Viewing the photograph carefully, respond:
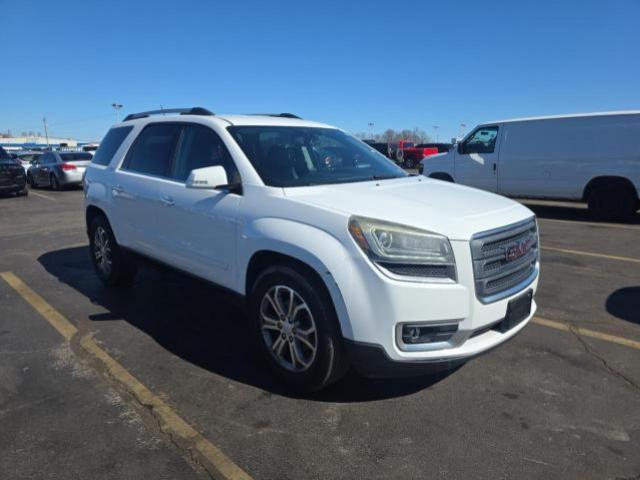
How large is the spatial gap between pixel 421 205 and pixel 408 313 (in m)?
0.76

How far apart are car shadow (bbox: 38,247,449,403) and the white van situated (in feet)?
27.3

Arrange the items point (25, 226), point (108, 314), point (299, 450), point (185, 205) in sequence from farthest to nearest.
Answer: point (25, 226) → point (108, 314) → point (185, 205) → point (299, 450)

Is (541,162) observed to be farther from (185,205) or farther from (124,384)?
(124,384)

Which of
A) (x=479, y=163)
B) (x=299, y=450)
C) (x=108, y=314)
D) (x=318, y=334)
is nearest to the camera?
(x=299, y=450)

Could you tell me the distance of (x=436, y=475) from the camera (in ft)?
7.88

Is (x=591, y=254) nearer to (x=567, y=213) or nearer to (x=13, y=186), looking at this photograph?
(x=567, y=213)

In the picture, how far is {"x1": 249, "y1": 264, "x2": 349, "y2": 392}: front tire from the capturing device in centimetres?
287

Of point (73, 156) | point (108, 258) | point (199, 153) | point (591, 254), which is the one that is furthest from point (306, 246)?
point (73, 156)

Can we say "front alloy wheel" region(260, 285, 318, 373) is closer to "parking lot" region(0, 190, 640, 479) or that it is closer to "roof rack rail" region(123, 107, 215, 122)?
"parking lot" region(0, 190, 640, 479)

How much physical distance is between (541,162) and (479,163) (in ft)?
4.55

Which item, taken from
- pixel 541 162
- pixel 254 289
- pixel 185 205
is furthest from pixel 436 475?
pixel 541 162

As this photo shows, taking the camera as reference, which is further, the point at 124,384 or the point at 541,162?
the point at 541,162

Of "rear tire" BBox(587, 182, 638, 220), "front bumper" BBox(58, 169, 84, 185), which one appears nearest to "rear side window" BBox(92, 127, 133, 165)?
"rear tire" BBox(587, 182, 638, 220)

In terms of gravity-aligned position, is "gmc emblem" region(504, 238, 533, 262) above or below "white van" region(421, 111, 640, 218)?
below
